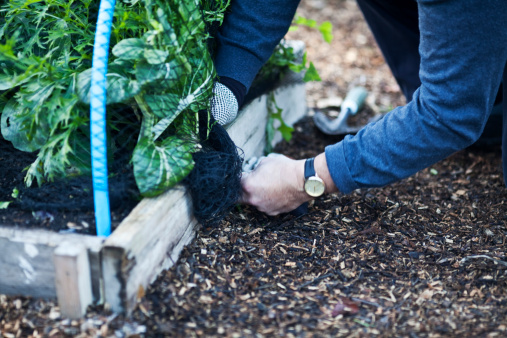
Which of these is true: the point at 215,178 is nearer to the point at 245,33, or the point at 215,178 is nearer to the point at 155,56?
the point at 155,56

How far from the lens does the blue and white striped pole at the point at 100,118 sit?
139cm

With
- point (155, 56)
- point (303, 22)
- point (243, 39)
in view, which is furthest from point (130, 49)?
point (303, 22)

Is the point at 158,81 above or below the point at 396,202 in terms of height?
above

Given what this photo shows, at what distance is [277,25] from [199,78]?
50 centimetres

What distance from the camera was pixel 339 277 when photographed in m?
1.60

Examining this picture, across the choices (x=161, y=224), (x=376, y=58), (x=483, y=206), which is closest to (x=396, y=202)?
(x=483, y=206)

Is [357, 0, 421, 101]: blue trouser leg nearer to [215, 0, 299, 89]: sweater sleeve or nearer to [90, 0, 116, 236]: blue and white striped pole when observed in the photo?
[215, 0, 299, 89]: sweater sleeve

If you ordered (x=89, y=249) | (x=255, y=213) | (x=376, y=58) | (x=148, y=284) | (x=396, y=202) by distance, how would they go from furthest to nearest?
1. (x=376, y=58)
2. (x=396, y=202)
3. (x=255, y=213)
4. (x=148, y=284)
5. (x=89, y=249)

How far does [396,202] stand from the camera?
207 cm

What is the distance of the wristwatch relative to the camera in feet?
5.59

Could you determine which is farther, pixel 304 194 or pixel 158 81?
pixel 304 194

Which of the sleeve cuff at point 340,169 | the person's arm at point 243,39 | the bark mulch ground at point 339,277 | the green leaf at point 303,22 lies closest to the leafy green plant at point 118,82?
the person's arm at point 243,39

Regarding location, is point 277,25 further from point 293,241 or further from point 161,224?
point 161,224

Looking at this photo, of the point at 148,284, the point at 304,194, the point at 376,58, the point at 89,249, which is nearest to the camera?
the point at 89,249
